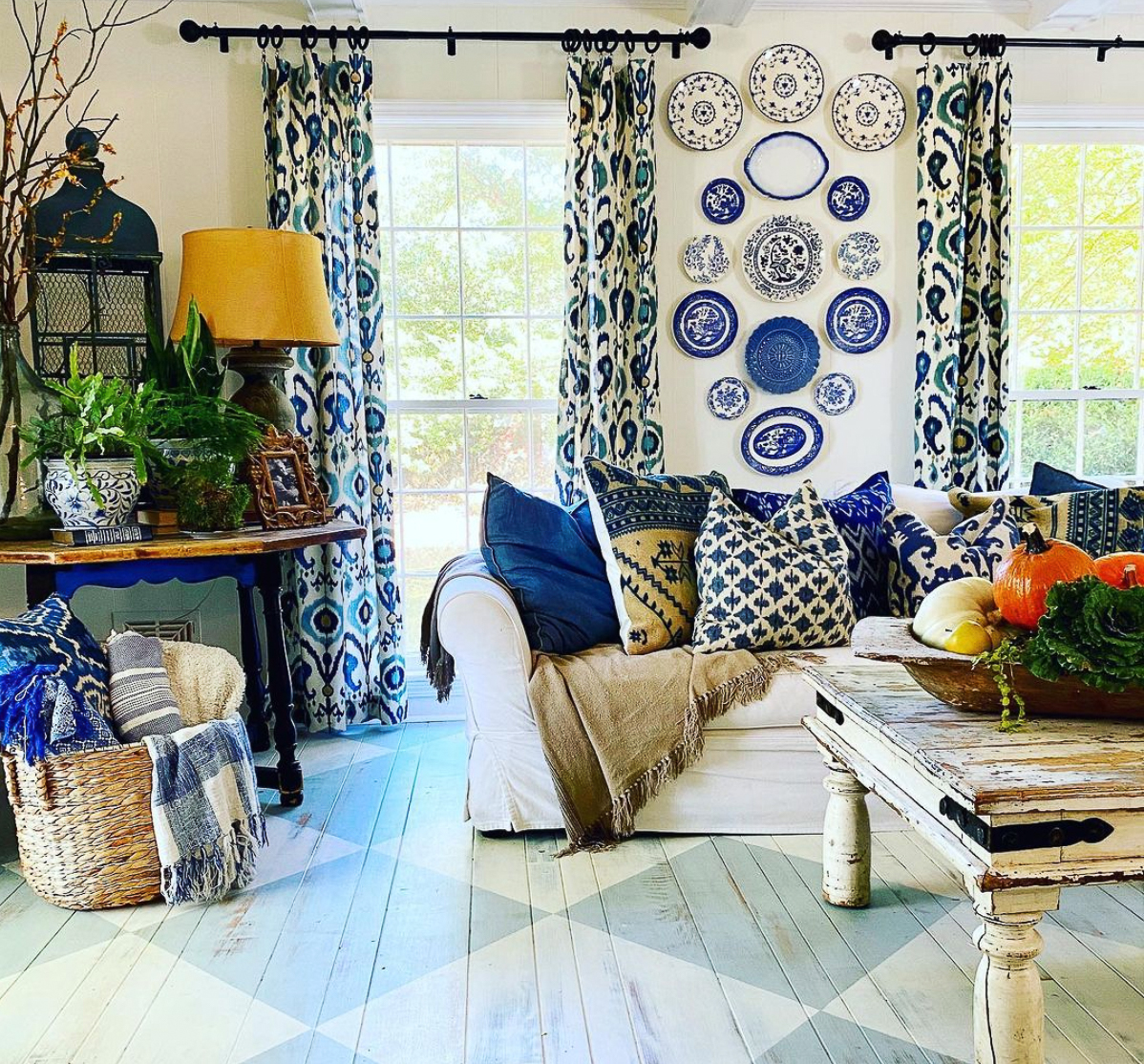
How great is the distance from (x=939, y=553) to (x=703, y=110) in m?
1.99

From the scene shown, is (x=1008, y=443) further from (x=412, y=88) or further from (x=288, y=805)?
(x=288, y=805)

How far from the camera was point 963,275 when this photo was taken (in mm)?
4176

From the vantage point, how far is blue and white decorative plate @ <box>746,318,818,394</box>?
13.9ft

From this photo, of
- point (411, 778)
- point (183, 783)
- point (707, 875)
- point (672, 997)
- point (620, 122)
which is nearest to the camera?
point (672, 997)

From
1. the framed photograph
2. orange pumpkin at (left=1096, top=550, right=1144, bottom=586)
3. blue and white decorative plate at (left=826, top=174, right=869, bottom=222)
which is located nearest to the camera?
orange pumpkin at (left=1096, top=550, right=1144, bottom=586)

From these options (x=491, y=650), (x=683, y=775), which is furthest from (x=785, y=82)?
(x=683, y=775)

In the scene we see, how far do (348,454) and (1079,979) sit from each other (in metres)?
2.86

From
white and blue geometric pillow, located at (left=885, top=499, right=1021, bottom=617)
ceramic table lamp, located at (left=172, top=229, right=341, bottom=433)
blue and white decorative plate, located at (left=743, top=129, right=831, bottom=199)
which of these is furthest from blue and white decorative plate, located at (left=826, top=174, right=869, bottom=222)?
ceramic table lamp, located at (left=172, top=229, right=341, bottom=433)

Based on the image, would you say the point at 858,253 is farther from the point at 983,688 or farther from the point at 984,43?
the point at 983,688

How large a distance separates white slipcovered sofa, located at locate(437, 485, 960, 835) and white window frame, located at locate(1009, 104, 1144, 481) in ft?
7.22

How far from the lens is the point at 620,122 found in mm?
4055

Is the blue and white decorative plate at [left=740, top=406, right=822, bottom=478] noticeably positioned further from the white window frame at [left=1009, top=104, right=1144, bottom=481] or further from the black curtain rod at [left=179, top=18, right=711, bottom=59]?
the black curtain rod at [left=179, top=18, right=711, bottom=59]

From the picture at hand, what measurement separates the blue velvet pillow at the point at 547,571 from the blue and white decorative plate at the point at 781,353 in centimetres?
132

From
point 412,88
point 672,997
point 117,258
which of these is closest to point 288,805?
point 672,997
